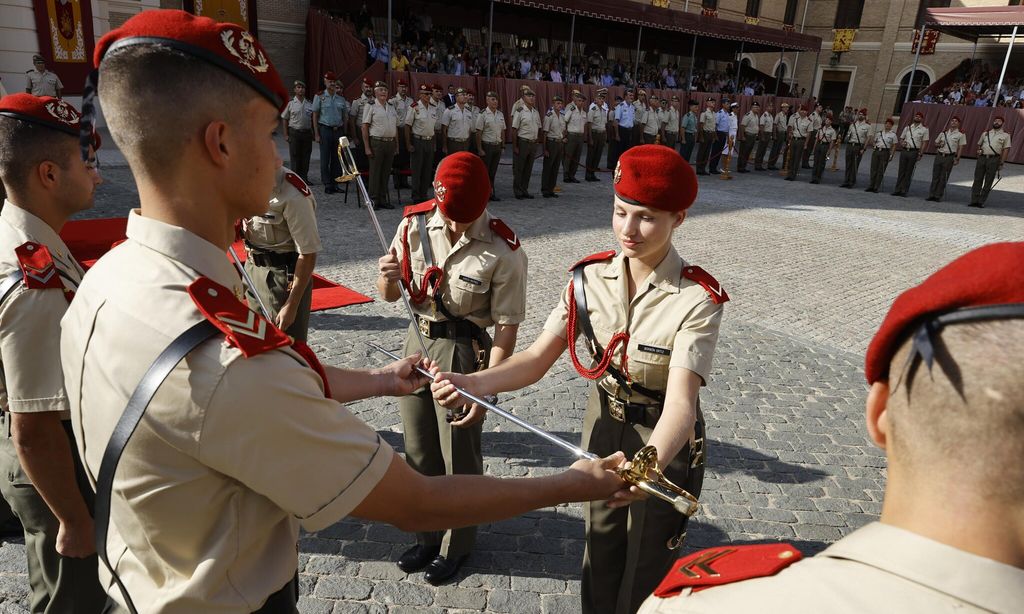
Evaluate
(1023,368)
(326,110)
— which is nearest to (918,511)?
(1023,368)

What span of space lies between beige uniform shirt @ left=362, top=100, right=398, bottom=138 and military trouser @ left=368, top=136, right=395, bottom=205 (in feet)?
0.37

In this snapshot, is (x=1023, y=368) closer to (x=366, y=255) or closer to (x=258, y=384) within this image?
(x=258, y=384)

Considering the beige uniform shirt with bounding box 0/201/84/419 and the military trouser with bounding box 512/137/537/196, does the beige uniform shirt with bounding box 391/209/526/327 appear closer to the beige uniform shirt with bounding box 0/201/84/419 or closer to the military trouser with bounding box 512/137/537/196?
the beige uniform shirt with bounding box 0/201/84/419

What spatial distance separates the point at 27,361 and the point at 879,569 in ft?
8.12

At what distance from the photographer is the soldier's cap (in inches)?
35.1

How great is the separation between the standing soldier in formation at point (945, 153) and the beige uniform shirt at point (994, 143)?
0.49 metres

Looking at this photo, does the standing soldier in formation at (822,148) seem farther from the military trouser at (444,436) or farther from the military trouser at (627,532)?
the military trouser at (627,532)

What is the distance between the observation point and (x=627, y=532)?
8.73 feet

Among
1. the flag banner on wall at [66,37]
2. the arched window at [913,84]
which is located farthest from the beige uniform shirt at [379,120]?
the arched window at [913,84]

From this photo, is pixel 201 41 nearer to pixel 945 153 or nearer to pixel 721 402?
pixel 721 402

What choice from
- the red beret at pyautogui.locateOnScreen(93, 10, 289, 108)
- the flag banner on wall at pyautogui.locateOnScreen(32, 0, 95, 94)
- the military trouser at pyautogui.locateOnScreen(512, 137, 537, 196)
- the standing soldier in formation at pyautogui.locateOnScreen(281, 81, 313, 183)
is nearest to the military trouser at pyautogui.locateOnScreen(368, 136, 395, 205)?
the standing soldier in formation at pyautogui.locateOnScreen(281, 81, 313, 183)

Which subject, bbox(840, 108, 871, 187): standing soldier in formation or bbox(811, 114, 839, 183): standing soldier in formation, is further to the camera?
bbox(811, 114, 839, 183): standing soldier in formation

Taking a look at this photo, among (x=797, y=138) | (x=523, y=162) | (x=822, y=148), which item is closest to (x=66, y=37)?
(x=523, y=162)

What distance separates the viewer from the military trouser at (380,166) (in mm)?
12727
